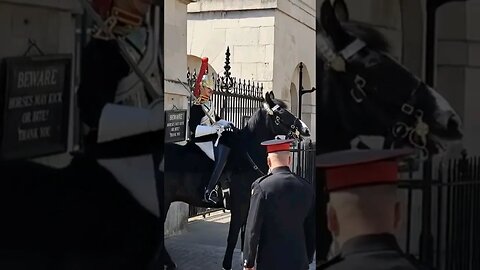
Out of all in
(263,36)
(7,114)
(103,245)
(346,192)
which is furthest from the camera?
(263,36)

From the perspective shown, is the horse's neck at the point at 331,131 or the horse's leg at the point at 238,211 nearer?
the horse's neck at the point at 331,131

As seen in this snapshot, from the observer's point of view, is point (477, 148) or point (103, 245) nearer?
point (477, 148)

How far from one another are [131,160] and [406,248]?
1086 millimetres

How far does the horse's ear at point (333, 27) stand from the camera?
177cm

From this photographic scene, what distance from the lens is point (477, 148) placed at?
1619 millimetres

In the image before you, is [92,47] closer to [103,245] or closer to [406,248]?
[103,245]

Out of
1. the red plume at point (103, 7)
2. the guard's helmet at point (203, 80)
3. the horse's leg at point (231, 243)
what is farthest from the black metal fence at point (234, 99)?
the red plume at point (103, 7)

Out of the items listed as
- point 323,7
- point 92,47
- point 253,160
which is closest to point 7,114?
point 92,47

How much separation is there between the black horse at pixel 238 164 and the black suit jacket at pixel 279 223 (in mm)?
2385

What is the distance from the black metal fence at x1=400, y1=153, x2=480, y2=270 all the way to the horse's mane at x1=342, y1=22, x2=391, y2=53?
34 centimetres

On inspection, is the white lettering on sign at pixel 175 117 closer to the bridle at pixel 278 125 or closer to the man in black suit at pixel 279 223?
the bridle at pixel 278 125

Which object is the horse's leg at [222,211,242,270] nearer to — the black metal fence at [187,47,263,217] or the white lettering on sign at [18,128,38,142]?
the black metal fence at [187,47,263,217]

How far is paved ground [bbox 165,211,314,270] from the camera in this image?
7387 millimetres

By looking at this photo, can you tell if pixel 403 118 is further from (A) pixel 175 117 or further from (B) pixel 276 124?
(A) pixel 175 117
